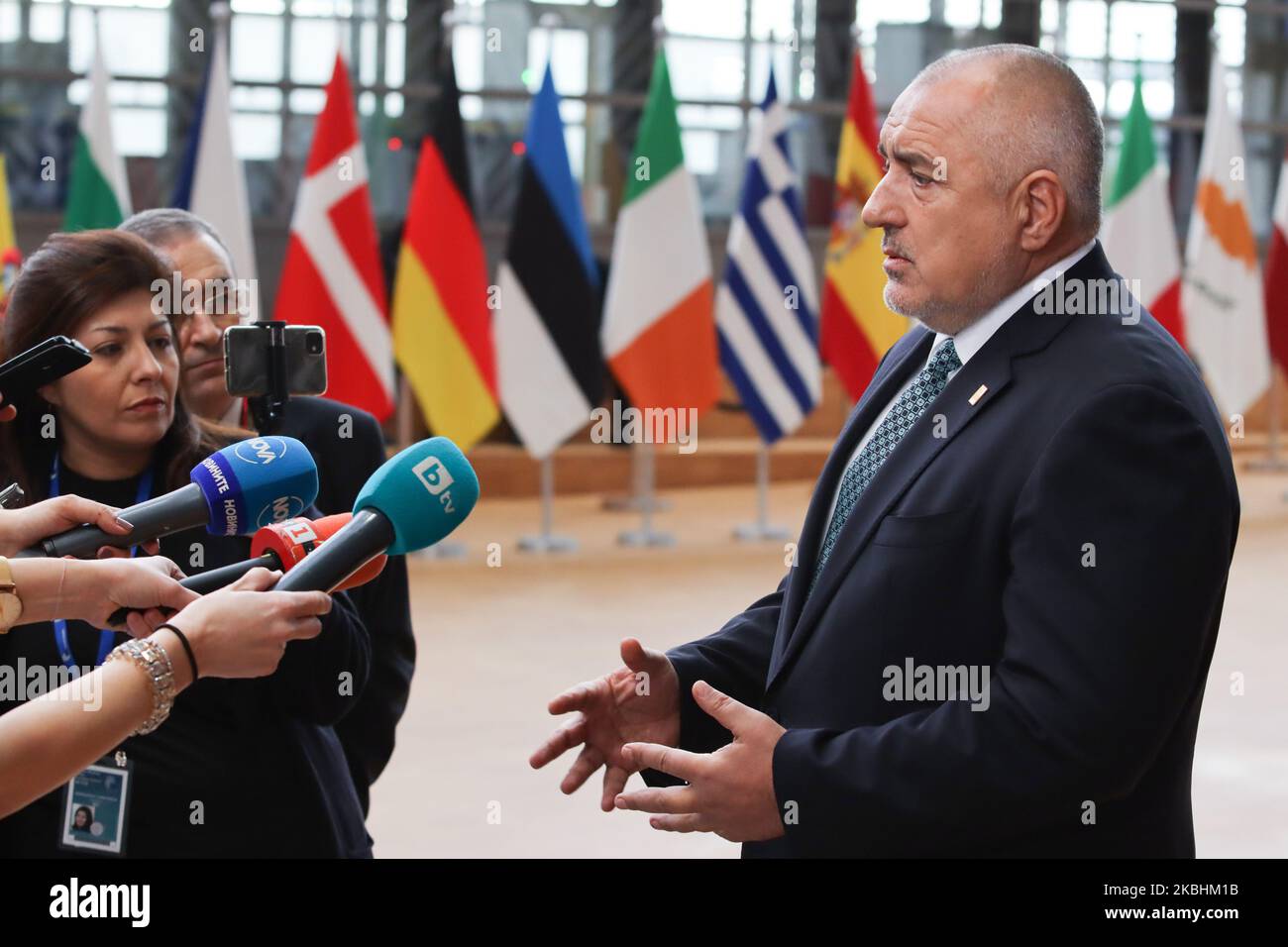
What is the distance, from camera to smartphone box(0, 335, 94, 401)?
5.87 feet

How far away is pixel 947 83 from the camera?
189 cm

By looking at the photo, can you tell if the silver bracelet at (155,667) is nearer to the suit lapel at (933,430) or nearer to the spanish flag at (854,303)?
the suit lapel at (933,430)

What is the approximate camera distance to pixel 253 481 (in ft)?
6.19

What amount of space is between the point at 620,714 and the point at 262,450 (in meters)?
0.60

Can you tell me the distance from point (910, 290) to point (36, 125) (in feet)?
42.6

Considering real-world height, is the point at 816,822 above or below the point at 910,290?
below

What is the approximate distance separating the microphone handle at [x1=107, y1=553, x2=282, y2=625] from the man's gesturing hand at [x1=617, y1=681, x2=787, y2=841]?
495 millimetres

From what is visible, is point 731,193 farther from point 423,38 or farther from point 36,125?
point 36,125

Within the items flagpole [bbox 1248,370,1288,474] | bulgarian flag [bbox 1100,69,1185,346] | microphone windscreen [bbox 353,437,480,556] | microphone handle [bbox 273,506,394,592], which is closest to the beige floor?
bulgarian flag [bbox 1100,69,1185,346]

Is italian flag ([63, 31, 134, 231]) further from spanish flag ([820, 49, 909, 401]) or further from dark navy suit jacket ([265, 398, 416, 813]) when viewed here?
dark navy suit jacket ([265, 398, 416, 813])

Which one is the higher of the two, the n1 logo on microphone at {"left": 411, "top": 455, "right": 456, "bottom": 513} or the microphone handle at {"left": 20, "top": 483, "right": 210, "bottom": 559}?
the n1 logo on microphone at {"left": 411, "top": 455, "right": 456, "bottom": 513}

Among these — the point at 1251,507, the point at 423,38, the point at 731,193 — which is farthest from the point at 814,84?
the point at 1251,507

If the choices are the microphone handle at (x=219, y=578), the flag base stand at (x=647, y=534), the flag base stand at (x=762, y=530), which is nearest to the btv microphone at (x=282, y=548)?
the microphone handle at (x=219, y=578)
